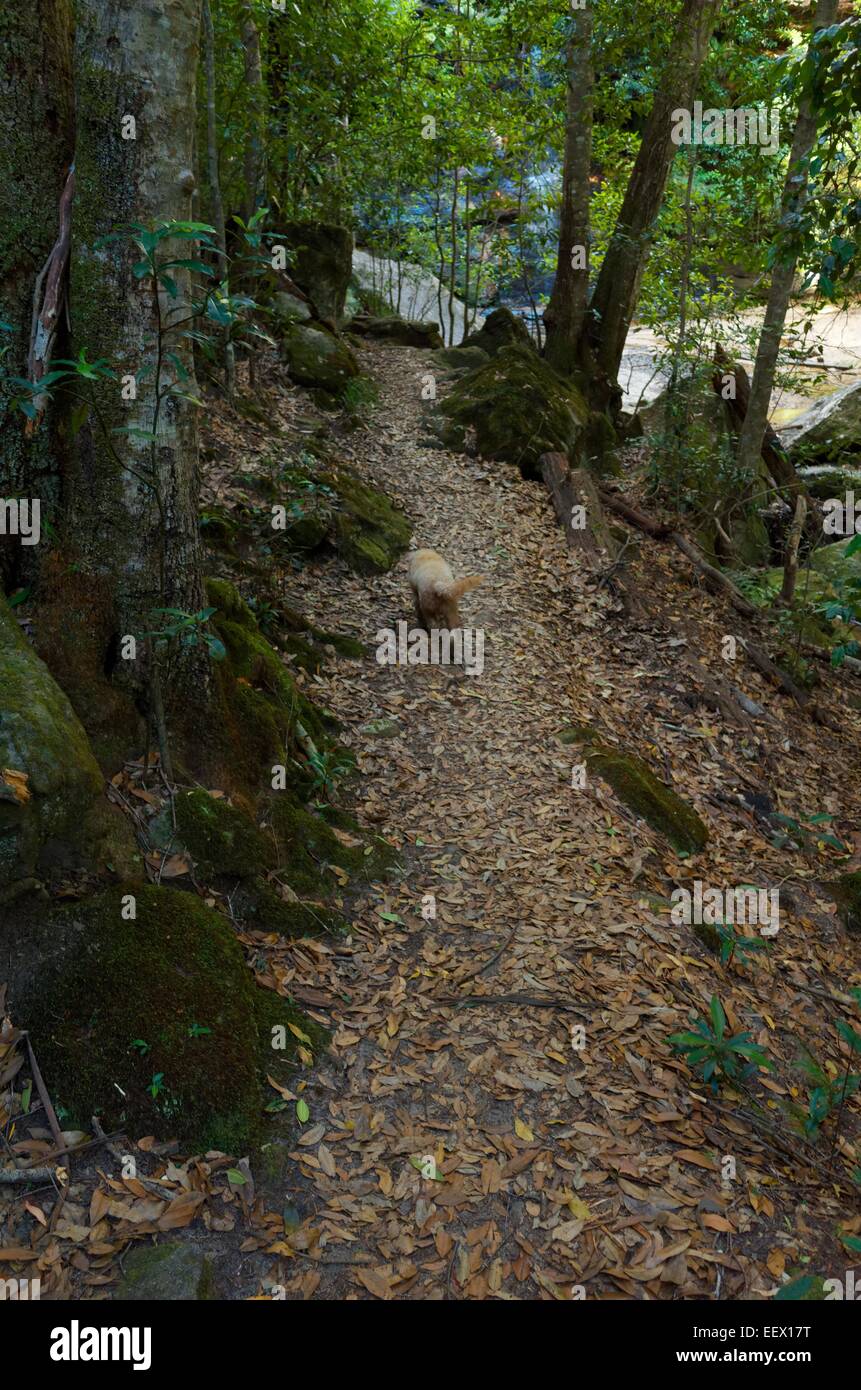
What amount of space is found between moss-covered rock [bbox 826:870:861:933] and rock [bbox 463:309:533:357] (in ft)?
32.0

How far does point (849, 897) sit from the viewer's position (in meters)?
6.55

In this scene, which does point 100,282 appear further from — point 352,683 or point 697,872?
point 697,872

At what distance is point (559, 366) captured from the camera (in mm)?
13312

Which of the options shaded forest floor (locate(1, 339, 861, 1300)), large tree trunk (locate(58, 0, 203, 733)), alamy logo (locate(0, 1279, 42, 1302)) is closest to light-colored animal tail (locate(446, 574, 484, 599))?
shaded forest floor (locate(1, 339, 861, 1300))

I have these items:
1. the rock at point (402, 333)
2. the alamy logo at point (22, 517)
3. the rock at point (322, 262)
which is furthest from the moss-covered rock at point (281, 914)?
the rock at point (402, 333)

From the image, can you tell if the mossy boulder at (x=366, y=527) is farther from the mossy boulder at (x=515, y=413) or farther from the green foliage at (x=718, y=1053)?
the green foliage at (x=718, y=1053)

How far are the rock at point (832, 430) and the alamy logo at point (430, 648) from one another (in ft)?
32.3

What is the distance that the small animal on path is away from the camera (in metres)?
7.35

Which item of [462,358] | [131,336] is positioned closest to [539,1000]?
[131,336]

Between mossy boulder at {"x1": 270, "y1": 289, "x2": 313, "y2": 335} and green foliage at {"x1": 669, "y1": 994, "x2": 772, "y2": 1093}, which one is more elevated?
mossy boulder at {"x1": 270, "y1": 289, "x2": 313, "y2": 335}

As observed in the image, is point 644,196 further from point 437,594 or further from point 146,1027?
point 146,1027

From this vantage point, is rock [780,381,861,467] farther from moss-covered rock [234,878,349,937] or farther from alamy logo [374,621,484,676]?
moss-covered rock [234,878,349,937]

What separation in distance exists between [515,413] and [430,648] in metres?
5.44
